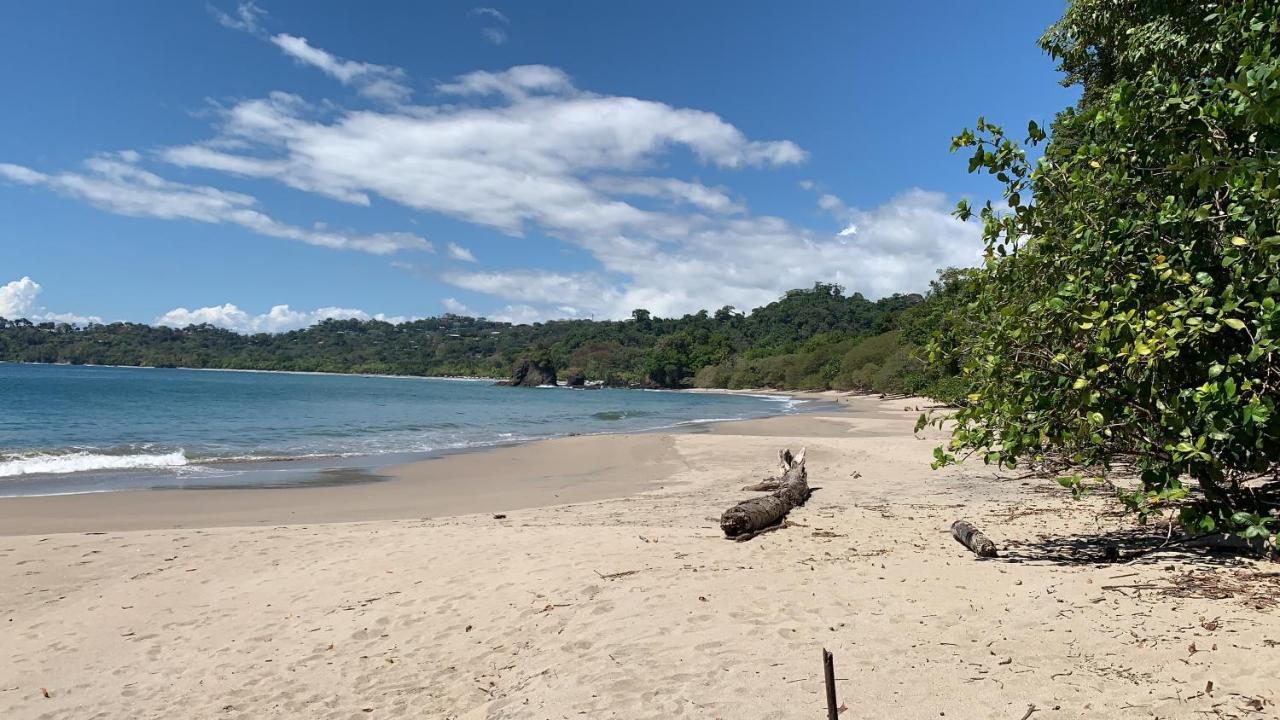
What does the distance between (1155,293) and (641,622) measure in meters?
4.66

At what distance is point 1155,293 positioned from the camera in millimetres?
5191

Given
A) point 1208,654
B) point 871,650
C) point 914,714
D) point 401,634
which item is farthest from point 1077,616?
point 401,634

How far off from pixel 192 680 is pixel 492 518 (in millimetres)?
6519

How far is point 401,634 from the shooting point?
630cm

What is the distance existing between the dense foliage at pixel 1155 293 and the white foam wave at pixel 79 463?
21819mm

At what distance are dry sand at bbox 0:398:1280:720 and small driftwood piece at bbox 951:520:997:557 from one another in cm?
16

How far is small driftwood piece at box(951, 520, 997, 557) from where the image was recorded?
716 centimetres

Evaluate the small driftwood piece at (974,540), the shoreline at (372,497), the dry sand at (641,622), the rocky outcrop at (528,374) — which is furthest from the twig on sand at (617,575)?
the rocky outcrop at (528,374)

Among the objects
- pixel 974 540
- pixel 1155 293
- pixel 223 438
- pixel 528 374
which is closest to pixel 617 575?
pixel 974 540

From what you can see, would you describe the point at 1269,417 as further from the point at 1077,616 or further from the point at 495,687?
the point at 495,687

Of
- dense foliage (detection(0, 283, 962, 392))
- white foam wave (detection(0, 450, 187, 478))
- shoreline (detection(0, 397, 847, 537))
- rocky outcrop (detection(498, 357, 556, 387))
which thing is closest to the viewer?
shoreline (detection(0, 397, 847, 537))

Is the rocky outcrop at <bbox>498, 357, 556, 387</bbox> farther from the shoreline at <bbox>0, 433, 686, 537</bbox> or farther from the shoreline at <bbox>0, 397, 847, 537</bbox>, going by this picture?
the shoreline at <bbox>0, 433, 686, 537</bbox>

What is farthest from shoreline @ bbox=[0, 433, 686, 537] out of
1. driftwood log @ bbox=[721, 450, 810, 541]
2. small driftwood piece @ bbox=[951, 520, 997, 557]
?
small driftwood piece @ bbox=[951, 520, 997, 557]

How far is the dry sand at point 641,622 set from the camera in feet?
14.5
